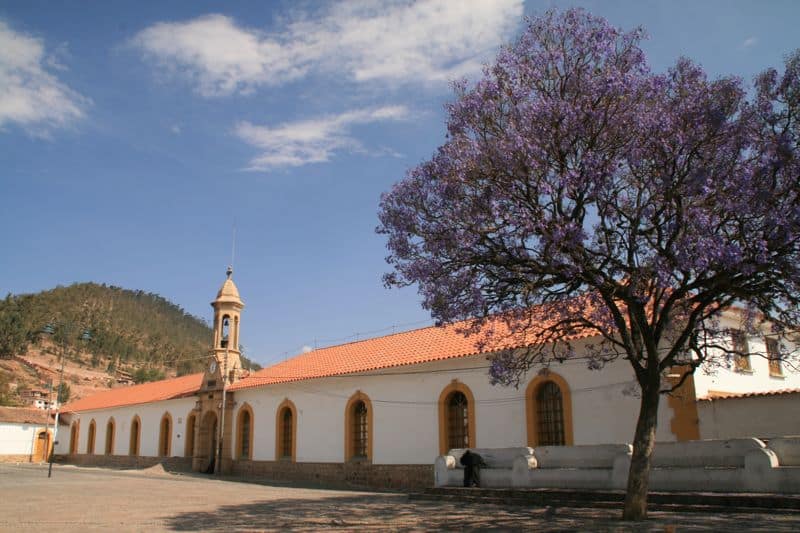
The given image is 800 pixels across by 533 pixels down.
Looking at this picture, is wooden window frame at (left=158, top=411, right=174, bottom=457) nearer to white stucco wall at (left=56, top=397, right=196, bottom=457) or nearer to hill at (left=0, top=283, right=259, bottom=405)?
white stucco wall at (left=56, top=397, right=196, bottom=457)

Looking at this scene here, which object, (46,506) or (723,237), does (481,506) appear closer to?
(723,237)

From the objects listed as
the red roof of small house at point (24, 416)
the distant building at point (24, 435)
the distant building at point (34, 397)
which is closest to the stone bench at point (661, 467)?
the red roof of small house at point (24, 416)

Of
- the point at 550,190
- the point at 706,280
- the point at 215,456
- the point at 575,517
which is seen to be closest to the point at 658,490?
the point at 575,517

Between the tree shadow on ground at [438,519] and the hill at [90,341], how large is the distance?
6222 cm

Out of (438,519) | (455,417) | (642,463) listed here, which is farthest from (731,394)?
(438,519)

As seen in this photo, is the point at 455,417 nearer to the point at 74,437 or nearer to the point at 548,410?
the point at 548,410

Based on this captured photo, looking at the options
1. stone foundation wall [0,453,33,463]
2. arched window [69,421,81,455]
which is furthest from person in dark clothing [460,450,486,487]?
stone foundation wall [0,453,33,463]

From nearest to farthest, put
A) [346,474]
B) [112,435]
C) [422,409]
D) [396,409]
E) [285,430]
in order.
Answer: [422,409], [396,409], [346,474], [285,430], [112,435]

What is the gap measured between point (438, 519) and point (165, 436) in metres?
29.5

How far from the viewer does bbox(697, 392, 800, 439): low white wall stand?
1428cm

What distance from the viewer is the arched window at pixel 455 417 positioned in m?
20.5

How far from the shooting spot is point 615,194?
34.8 ft

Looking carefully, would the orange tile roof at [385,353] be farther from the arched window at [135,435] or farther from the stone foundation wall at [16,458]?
the stone foundation wall at [16,458]

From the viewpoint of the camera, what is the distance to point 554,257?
1035cm
